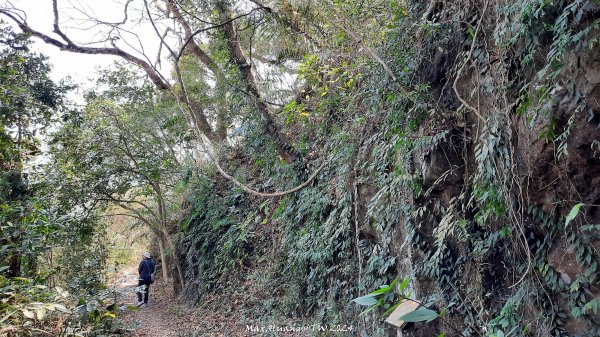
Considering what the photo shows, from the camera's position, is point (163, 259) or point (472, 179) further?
point (163, 259)

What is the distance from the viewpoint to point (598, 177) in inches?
106

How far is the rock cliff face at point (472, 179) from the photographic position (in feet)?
8.77

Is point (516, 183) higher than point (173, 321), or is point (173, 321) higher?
point (516, 183)

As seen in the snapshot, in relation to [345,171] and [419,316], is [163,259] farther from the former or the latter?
[419,316]

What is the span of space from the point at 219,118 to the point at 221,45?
435cm

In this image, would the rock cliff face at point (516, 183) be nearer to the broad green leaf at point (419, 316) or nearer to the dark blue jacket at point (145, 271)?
the broad green leaf at point (419, 316)

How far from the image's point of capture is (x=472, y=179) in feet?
12.2

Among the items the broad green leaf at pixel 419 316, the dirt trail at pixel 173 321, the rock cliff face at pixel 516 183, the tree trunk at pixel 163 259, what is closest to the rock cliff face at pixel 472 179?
the rock cliff face at pixel 516 183

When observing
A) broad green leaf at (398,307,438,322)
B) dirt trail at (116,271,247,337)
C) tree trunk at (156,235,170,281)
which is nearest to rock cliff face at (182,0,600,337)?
broad green leaf at (398,307,438,322)

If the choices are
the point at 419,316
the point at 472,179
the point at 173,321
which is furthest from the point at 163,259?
the point at 419,316

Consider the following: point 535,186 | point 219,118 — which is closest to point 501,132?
point 535,186

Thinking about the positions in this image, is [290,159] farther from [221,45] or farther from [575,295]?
[575,295]

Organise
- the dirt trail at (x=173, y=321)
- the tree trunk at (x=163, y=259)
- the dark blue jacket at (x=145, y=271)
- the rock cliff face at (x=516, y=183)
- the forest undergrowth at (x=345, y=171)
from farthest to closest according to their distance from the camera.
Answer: the tree trunk at (x=163, y=259)
the dark blue jacket at (x=145, y=271)
the dirt trail at (x=173, y=321)
the forest undergrowth at (x=345, y=171)
the rock cliff face at (x=516, y=183)

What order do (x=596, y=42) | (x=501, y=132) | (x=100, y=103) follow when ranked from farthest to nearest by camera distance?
1. (x=100, y=103)
2. (x=501, y=132)
3. (x=596, y=42)
